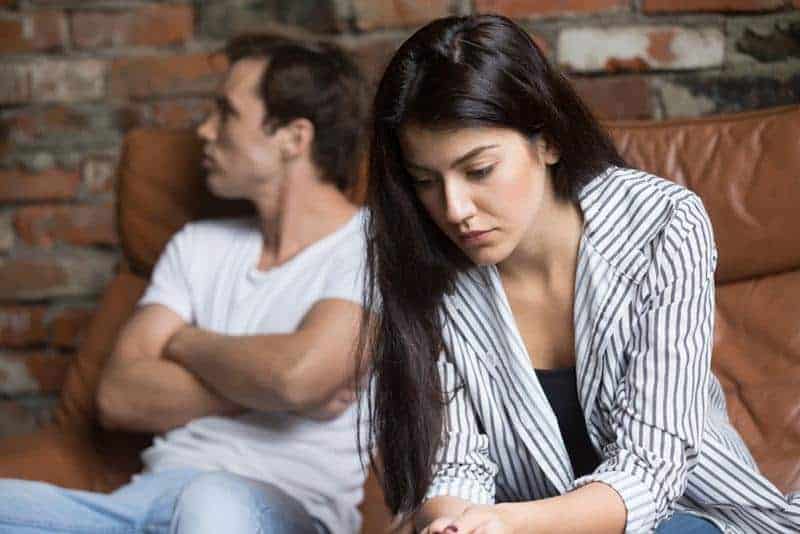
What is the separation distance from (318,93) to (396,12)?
0.31 meters

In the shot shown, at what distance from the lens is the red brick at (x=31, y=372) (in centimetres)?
254

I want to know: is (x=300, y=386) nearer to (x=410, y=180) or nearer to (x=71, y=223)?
(x=410, y=180)

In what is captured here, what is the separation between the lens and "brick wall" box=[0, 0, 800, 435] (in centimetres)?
203

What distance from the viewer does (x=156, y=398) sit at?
1789mm

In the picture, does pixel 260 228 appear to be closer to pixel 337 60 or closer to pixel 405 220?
pixel 337 60

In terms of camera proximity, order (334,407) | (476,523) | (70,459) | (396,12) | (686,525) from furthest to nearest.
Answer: (396,12)
(70,459)
(334,407)
(686,525)
(476,523)

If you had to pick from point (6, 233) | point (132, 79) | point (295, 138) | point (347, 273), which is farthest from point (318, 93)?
point (6, 233)

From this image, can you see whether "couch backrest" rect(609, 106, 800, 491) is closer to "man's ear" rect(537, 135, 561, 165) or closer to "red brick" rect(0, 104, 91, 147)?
"man's ear" rect(537, 135, 561, 165)

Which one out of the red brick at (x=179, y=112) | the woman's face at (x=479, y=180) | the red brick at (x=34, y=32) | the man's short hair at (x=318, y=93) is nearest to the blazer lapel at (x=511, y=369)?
the woman's face at (x=479, y=180)

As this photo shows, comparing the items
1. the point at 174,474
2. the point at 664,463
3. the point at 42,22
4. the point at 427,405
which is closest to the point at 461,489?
the point at 427,405

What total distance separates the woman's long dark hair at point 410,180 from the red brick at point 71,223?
3.85ft

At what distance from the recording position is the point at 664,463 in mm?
1231

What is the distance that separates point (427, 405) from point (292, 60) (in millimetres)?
813

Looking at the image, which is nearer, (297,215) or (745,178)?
(745,178)
